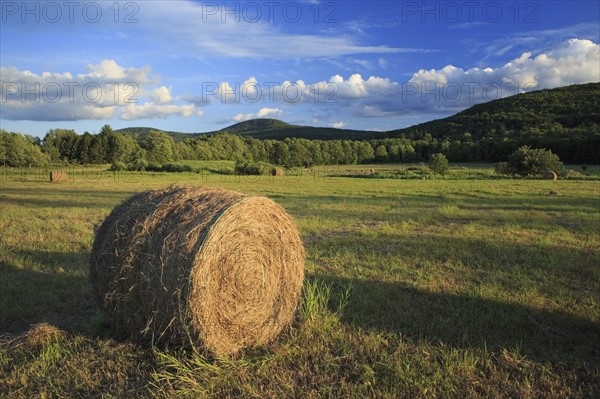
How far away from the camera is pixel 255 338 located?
5371 mm

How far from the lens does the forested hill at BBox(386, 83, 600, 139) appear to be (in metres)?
90.3

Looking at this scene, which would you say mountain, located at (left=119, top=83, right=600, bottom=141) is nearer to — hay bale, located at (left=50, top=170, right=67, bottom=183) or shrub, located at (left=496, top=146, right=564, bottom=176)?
shrub, located at (left=496, top=146, right=564, bottom=176)

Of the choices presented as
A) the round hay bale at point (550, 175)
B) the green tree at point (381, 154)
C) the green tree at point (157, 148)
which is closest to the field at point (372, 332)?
the round hay bale at point (550, 175)

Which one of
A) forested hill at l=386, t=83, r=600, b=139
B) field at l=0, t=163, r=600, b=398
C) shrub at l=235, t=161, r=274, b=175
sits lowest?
field at l=0, t=163, r=600, b=398

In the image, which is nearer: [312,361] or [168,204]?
[312,361]

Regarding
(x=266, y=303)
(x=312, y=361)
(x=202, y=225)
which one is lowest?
(x=312, y=361)

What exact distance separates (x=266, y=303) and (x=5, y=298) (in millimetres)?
4175

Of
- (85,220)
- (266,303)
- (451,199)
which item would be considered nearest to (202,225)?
(266,303)

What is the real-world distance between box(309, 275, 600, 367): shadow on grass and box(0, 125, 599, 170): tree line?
59623 mm

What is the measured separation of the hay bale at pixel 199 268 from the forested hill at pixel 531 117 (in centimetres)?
9171

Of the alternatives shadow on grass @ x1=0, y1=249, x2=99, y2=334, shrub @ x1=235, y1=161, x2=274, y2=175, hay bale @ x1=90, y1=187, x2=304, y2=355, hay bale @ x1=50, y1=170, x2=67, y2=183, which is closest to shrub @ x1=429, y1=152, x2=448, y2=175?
shrub @ x1=235, y1=161, x2=274, y2=175

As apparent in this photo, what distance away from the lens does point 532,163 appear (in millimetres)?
50625

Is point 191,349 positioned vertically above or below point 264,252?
below

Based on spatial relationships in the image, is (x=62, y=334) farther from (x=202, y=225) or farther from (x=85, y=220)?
(x=85, y=220)
